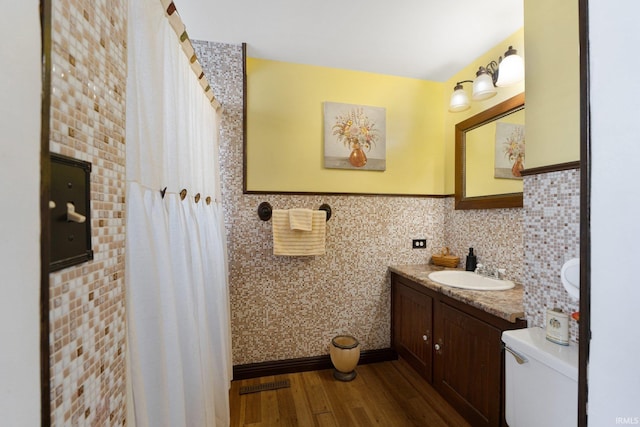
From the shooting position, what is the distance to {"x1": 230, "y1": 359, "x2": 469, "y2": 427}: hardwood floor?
1.57m

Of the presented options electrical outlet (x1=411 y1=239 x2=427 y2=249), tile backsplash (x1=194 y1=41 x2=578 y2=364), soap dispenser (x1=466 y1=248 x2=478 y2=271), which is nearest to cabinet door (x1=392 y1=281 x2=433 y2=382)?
tile backsplash (x1=194 y1=41 x2=578 y2=364)

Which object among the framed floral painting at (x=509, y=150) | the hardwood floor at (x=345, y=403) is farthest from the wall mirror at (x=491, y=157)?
the hardwood floor at (x=345, y=403)

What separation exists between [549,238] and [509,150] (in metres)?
0.81

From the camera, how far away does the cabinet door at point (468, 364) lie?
1.26 m

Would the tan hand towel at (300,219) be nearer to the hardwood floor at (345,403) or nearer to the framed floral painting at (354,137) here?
the framed floral painting at (354,137)

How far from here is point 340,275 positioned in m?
2.12

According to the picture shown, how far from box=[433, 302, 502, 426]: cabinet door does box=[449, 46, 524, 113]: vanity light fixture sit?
142cm

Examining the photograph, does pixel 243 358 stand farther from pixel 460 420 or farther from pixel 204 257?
pixel 460 420

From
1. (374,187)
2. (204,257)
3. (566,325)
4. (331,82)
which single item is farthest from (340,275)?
(331,82)

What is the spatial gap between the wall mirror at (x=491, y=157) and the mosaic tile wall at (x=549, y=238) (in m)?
0.44

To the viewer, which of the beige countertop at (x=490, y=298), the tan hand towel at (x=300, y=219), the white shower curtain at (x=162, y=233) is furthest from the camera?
the tan hand towel at (x=300, y=219)

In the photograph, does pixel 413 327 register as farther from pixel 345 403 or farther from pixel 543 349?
pixel 543 349

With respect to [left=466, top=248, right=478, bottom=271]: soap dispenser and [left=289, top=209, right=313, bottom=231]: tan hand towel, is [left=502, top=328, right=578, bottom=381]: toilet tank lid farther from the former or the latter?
[left=289, top=209, right=313, bottom=231]: tan hand towel
